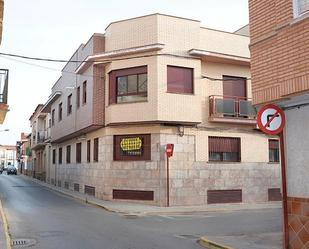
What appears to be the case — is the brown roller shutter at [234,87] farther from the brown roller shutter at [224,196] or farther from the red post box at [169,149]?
the brown roller shutter at [224,196]

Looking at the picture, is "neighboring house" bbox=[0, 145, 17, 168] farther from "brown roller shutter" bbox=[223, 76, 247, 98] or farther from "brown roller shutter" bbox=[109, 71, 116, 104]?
"brown roller shutter" bbox=[223, 76, 247, 98]

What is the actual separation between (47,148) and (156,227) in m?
31.6

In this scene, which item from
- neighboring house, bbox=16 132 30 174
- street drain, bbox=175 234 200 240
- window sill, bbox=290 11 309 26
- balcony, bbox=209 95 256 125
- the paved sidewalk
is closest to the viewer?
window sill, bbox=290 11 309 26

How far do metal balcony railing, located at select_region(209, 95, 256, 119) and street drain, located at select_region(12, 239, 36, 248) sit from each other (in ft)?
41.7

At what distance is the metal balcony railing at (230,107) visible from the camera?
2111 cm

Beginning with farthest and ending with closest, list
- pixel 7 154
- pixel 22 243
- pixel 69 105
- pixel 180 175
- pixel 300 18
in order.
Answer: pixel 7 154
pixel 69 105
pixel 180 175
pixel 22 243
pixel 300 18

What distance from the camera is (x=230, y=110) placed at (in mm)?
21516

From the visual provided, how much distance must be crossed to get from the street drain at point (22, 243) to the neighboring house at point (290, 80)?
5.46m

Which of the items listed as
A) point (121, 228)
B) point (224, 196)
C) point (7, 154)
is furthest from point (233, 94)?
point (7, 154)

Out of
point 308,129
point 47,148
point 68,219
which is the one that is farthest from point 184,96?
point 47,148

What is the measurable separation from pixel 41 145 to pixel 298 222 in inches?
1566

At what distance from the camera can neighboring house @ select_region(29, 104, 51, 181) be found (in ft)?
139

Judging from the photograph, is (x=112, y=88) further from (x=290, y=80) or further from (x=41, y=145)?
(x=41, y=145)

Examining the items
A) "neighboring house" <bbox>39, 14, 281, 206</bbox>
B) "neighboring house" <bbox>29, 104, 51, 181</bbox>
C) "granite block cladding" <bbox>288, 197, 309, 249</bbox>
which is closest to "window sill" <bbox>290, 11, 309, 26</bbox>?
"granite block cladding" <bbox>288, 197, 309, 249</bbox>
